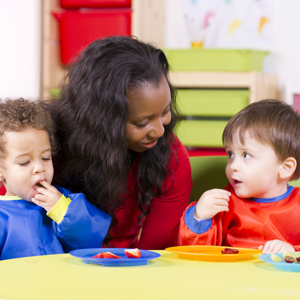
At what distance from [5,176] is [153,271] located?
1.51ft

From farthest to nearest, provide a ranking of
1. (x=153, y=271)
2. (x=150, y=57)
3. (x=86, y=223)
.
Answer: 1. (x=150, y=57)
2. (x=86, y=223)
3. (x=153, y=271)

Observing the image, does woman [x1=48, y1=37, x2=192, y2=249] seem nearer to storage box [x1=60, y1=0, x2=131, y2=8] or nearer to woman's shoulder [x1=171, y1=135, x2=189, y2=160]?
woman's shoulder [x1=171, y1=135, x2=189, y2=160]

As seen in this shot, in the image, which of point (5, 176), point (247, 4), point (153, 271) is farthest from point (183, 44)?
point (153, 271)

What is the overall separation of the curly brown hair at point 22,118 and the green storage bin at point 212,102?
1.65 meters

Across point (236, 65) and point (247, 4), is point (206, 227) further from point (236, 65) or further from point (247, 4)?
point (247, 4)

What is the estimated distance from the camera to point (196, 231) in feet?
3.43

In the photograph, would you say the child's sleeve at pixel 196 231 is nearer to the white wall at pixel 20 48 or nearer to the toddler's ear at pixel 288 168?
A: the toddler's ear at pixel 288 168

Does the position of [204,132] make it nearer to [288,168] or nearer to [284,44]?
[284,44]

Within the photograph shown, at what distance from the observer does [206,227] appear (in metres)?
1.04

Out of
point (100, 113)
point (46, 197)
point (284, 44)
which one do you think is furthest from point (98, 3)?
point (46, 197)

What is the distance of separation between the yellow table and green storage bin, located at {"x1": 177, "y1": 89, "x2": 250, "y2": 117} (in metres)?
1.95

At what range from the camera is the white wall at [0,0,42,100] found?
290cm

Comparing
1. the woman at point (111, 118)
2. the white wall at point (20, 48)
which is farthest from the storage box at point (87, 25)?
the woman at point (111, 118)

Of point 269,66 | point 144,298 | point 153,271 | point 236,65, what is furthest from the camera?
point 269,66
